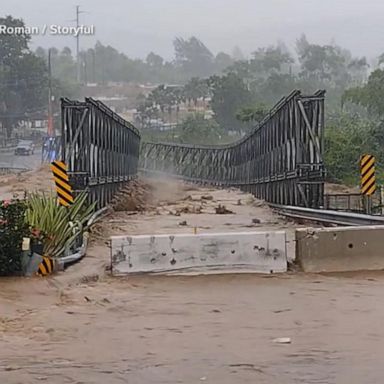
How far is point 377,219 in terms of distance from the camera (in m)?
15.9

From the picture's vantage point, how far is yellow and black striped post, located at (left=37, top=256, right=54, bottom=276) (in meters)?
13.8

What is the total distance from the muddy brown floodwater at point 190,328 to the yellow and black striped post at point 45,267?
0.71 ft

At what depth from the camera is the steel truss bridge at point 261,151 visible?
80.1ft

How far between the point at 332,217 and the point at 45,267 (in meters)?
7.69

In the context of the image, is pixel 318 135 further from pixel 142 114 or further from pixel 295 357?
pixel 142 114

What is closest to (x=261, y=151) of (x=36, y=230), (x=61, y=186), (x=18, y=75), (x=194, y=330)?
(x=61, y=186)

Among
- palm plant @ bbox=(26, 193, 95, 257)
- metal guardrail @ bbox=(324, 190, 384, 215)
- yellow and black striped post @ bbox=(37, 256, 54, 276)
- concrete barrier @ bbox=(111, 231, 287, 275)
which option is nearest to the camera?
concrete barrier @ bbox=(111, 231, 287, 275)

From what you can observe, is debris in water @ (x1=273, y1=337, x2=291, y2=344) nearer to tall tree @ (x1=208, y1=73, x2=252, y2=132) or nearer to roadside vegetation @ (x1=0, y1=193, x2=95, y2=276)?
roadside vegetation @ (x1=0, y1=193, x2=95, y2=276)

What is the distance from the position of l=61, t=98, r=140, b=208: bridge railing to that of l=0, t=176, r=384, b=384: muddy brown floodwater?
9.09 meters

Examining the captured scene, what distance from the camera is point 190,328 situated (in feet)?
32.4

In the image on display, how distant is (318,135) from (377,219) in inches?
348

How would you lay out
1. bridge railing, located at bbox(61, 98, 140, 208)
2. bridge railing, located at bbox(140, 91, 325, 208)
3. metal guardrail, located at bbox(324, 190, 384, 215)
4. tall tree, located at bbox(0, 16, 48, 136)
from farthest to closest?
1. tall tree, located at bbox(0, 16, 48, 136)
2. metal guardrail, located at bbox(324, 190, 384, 215)
3. bridge railing, located at bbox(140, 91, 325, 208)
4. bridge railing, located at bbox(61, 98, 140, 208)

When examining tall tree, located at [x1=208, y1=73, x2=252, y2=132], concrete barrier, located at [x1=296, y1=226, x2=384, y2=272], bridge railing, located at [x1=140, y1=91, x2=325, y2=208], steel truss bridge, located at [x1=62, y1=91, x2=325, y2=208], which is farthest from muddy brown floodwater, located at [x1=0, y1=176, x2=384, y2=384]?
tall tree, located at [x1=208, y1=73, x2=252, y2=132]

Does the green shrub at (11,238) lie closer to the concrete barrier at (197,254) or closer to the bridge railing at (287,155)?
the concrete barrier at (197,254)
